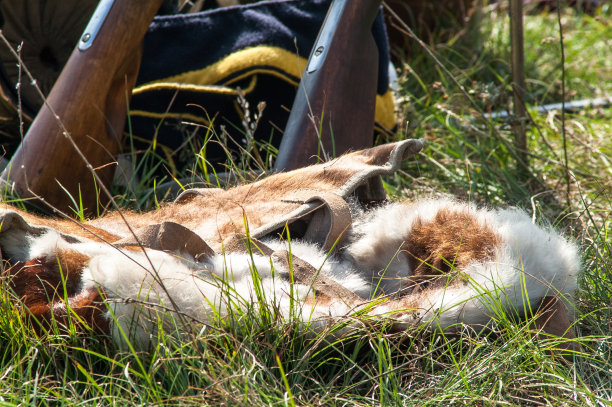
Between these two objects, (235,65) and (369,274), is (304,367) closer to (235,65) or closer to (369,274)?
(369,274)

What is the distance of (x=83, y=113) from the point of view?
6.29 feet

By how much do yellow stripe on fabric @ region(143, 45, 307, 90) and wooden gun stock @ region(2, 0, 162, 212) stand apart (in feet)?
1.02

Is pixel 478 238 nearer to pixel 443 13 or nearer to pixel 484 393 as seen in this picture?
pixel 484 393

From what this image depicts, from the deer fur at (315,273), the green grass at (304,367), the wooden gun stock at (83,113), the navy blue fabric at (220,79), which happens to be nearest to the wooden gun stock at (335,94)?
the navy blue fabric at (220,79)

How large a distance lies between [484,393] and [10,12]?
6.73 feet

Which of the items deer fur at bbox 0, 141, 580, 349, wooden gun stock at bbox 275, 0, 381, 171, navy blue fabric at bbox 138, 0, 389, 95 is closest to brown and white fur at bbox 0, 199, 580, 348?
deer fur at bbox 0, 141, 580, 349

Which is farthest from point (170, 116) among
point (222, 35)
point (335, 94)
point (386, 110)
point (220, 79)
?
point (386, 110)

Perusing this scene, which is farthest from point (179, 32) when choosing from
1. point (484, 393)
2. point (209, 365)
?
point (484, 393)

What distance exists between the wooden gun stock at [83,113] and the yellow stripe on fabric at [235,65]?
31 centimetres

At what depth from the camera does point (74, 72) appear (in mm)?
1921

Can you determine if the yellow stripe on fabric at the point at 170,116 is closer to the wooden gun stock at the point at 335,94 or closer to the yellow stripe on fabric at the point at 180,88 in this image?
the yellow stripe on fabric at the point at 180,88

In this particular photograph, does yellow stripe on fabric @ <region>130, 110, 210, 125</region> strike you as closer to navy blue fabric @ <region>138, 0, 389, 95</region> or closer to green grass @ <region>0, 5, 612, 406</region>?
navy blue fabric @ <region>138, 0, 389, 95</region>

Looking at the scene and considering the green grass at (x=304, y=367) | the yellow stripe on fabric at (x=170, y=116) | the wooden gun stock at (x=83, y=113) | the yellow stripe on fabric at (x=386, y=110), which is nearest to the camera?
the green grass at (x=304, y=367)

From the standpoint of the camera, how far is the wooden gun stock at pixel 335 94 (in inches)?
74.8
